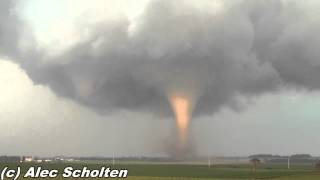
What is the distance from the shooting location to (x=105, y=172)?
2739 inches

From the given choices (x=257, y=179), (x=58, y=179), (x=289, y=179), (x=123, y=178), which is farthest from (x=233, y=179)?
(x=58, y=179)

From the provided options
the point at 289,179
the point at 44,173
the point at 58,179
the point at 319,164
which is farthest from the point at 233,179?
the point at 319,164

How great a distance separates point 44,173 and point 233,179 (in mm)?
48465

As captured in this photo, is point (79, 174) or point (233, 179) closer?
point (79, 174)

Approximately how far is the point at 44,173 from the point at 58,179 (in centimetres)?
1109

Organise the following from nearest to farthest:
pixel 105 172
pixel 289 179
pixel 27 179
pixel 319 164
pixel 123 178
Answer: pixel 105 172, pixel 27 179, pixel 123 178, pixel 289 179, pixel 319 164

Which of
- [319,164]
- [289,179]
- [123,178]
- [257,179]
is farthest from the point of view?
[319,164]

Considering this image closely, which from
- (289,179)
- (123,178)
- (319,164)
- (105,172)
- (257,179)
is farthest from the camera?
(319,164)

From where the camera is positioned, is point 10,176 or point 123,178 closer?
point 10,176

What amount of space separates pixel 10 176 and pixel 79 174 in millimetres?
15477

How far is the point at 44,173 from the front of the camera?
7150 cm

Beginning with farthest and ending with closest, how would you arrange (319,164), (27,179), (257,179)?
(319,164), (257,179), (27,179)

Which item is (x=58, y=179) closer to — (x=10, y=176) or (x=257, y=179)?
(x=10, y=176)

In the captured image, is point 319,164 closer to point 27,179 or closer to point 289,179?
point 289,179
